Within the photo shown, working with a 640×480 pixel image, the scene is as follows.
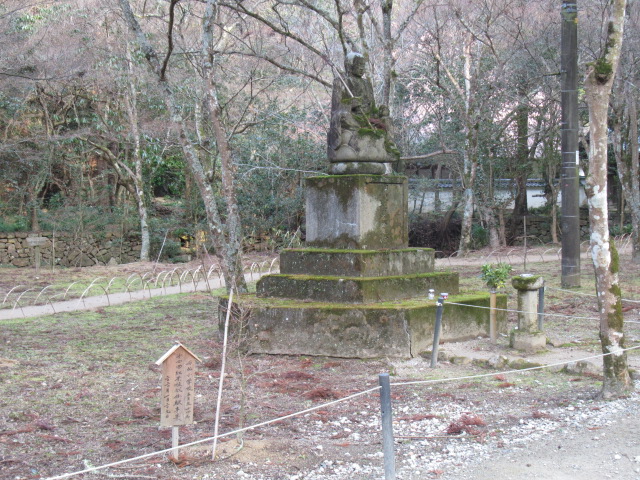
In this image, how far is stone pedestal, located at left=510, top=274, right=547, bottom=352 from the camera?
7.64 m

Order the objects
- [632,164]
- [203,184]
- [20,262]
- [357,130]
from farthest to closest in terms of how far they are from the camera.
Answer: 1. [20,262]
2. [632,164]
3. [203,184]
4. [357,130]

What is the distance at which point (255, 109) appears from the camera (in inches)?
888

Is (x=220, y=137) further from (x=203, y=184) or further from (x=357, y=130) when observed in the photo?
(x=357, y=130)

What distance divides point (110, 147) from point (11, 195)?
3.70m

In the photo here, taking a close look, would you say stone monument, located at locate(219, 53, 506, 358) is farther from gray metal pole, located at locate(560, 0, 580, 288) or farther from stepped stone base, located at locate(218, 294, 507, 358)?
gray metal pole, located at locate(560, 0, 580, 288)

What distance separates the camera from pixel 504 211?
25.8 meters

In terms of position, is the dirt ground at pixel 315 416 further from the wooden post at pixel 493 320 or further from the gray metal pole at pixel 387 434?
the gray metal pole at pixel 387 434

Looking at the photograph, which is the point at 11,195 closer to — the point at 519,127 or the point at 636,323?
the point at 519,127

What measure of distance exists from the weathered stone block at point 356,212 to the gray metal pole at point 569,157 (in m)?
4.88

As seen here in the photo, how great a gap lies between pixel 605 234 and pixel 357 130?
A: 3790 mm

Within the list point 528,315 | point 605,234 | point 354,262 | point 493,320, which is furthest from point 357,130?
point 605,234

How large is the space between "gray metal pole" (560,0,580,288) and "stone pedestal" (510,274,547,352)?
16.2 feet

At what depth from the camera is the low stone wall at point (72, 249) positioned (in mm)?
21250

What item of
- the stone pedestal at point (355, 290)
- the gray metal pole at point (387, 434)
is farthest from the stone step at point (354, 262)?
the gray metal pole at point (387, 434)
